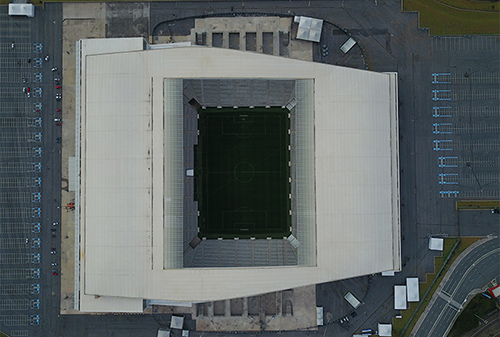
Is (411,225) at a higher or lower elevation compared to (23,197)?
lower

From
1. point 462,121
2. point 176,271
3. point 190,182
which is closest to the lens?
point 176,271

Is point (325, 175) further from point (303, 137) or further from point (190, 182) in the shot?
point (190, 182)

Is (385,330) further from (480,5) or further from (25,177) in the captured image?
(25,177)

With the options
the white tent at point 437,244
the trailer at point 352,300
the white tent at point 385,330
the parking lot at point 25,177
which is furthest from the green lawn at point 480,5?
the parking lot at point 25,177

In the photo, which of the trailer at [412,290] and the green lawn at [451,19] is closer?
the trailer at [412,290]

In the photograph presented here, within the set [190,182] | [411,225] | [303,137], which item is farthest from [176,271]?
[411,225]

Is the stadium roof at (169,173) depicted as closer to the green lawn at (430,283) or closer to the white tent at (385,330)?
the green lawn at (430,283)

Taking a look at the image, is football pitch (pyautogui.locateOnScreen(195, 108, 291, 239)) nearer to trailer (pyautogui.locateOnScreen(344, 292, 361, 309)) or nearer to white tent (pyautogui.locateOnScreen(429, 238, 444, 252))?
trailer (pyautogui.locateOnScreen(344, 292, 361, 309))
